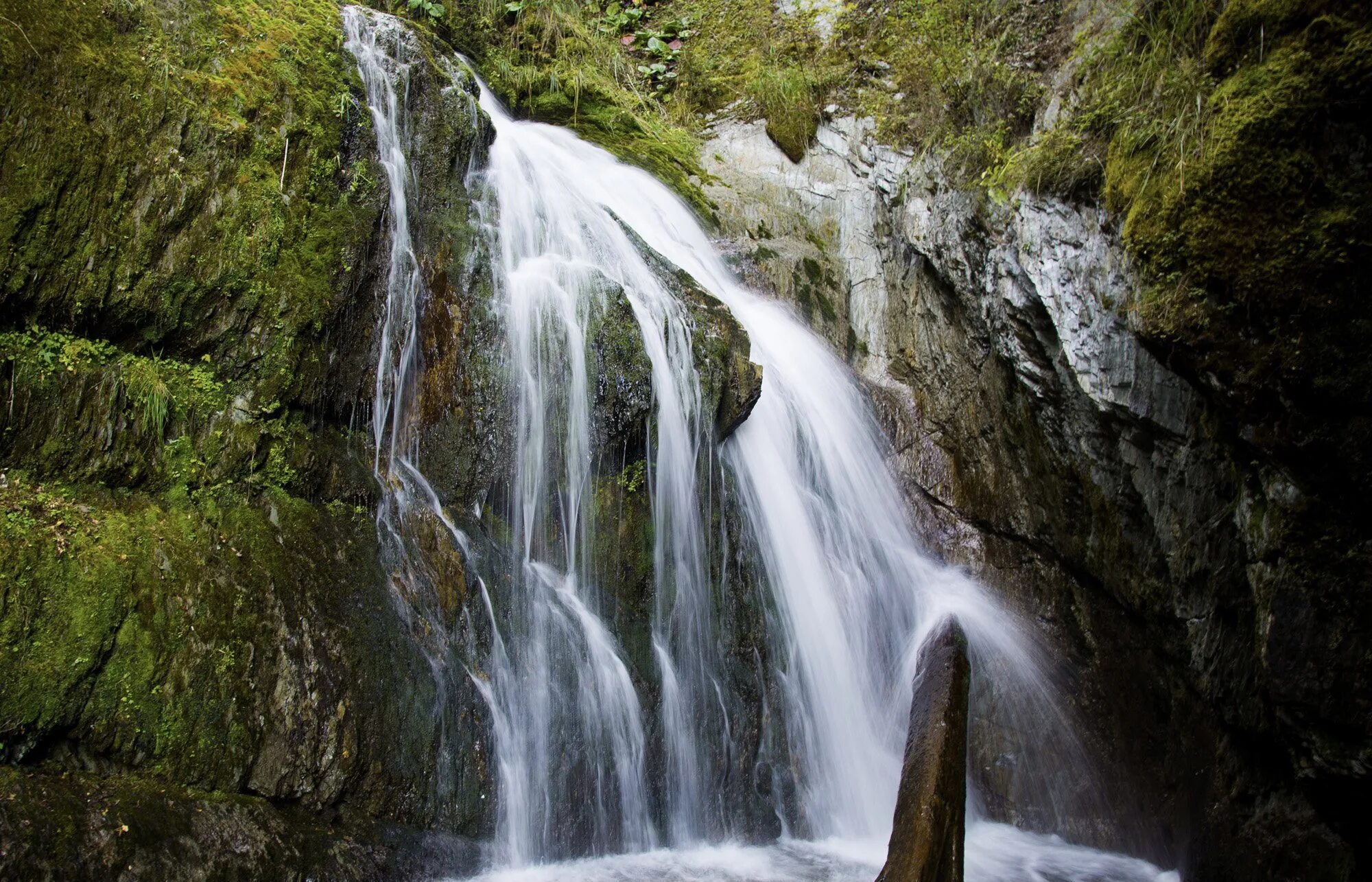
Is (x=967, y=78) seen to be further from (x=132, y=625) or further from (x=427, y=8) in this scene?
(x=132, y=625)

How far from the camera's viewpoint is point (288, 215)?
4.91m

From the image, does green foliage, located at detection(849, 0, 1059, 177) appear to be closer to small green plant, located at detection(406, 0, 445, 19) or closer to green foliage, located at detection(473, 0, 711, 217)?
green foliage, located at detection(473, 0, 711, 217)

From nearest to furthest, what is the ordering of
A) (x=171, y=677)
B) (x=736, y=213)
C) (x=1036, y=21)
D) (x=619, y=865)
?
(x=171, y=677) → (x=619, y=865) → (x=1036, y=21) → (x=736, y=213)

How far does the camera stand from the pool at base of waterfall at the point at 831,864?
4434 millimetres

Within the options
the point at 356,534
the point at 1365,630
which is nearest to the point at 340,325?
the point at 356,534

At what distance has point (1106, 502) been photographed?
19.1 ft

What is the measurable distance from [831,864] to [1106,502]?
3.16 metres

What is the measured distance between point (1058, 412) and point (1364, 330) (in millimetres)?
2458

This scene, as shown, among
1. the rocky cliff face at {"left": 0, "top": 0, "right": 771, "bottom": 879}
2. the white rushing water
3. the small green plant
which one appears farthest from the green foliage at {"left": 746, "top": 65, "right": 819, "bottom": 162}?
the rocky cliff face at {"left": 0, "top": 0, "right": 771, "bottom": 879}

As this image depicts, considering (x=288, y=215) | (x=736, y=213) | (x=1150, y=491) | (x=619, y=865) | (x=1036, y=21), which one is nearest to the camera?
(x=619, y=865)

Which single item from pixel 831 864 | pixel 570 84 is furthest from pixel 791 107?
pixel 831 864

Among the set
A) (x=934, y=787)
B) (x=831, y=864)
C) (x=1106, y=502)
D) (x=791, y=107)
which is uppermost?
(x=791, y=107)

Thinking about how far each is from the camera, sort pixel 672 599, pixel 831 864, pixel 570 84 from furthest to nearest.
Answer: pixel 570 84 → pixel 672 599 → pixel 831 864

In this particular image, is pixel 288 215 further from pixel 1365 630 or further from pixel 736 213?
pixel 1365 630
